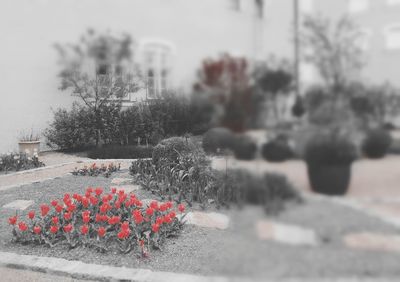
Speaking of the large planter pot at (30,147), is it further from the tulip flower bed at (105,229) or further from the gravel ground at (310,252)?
the gravel ground at (310,252)

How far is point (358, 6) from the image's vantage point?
214 millimetres

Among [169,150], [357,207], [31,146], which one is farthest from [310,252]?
[31,146]

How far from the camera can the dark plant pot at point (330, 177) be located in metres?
0.21

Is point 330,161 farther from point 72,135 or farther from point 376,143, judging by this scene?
point 72,135

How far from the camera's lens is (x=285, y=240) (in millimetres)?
239

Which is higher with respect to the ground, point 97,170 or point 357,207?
A: point 357,207

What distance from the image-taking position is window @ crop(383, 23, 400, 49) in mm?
194

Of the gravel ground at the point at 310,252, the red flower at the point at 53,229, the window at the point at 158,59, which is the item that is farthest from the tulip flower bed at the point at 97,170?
the gravel ground at the point at 310,252

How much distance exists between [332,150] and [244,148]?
56 mm

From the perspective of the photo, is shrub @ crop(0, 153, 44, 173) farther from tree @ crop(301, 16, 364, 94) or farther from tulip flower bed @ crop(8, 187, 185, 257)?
tree @ crop(301, 16, 364, 94)

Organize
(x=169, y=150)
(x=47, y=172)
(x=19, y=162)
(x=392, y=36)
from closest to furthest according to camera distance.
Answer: (x=392, y=36), (x=169, y=150), (x=47, y=172), (x=19, y=162)

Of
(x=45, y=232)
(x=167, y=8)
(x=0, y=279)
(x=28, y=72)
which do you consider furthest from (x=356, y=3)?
(x=45, y=232)

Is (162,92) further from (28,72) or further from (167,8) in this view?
(28,72)

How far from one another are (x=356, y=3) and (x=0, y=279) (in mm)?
1898
